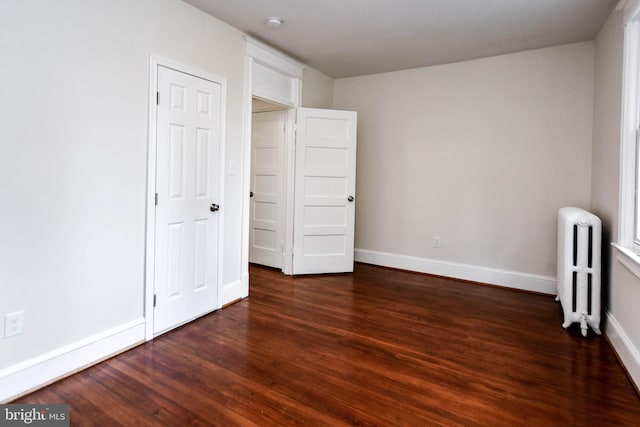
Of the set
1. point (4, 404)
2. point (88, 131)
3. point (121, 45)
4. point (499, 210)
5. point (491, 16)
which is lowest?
point (4, 404)

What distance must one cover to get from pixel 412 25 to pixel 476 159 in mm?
1710

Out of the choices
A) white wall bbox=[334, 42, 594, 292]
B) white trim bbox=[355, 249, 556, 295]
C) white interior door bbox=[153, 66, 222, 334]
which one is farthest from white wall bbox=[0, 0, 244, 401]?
white trim bbox=[355, 249, 556, 295]

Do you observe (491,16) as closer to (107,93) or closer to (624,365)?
(624,365)

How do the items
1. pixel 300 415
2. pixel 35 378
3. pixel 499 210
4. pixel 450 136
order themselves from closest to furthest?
1. pixel 300 415
2. pixel 35 378
3. pixel 499 210
4. pixel 450 136

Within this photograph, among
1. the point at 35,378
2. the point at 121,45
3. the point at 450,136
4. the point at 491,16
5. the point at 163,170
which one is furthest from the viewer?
the point at 450,136

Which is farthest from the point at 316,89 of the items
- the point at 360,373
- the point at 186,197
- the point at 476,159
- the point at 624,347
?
the point at 624,347

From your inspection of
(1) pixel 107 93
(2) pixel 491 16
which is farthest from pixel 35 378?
(2) pixel 491 16

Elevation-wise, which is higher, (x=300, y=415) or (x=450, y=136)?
(x=450, y=136)

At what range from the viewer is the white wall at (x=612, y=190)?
7.31 ft

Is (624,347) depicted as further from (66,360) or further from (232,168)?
(66,360)

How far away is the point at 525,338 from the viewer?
106 inches

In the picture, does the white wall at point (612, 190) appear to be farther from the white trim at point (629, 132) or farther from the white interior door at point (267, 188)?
the white interior door at point (267, 188)

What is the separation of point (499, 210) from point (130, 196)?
3.65 metres

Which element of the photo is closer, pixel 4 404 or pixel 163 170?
pixel 4 404
